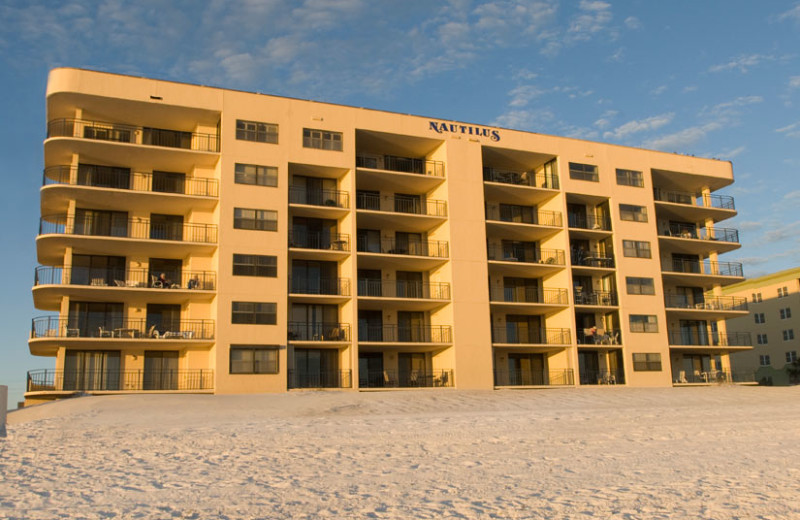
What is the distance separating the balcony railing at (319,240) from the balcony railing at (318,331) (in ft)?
14.8

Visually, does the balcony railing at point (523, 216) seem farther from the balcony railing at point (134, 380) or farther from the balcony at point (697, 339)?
the balcony railing at point (134, 380)

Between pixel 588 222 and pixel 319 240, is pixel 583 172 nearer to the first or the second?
pixel 588 222

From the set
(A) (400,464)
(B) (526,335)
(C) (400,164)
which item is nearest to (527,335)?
(B) (526,335)

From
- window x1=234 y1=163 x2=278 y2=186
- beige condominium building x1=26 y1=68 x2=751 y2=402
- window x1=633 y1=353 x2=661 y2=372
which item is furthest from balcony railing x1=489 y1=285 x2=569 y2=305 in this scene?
window x1=234 y1=163 x2=278 y2=186

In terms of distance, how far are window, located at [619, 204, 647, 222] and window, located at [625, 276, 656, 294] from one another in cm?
437

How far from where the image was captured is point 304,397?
3703 centimetres

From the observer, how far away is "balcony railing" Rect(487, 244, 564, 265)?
164 ft

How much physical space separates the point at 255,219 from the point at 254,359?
7899mm

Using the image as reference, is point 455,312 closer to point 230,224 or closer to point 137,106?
point 230,224

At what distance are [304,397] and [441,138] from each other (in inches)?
775

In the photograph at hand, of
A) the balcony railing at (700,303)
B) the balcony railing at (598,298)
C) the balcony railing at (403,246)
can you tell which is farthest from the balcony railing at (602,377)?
the balcony railing at (403,246)

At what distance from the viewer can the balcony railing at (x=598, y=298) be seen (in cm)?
5106

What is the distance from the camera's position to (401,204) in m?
49.0

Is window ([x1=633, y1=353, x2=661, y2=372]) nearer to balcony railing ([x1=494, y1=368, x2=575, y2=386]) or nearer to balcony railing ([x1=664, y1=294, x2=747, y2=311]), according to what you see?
balcony railing ([x1=494, y1=368, x2=575, y2=386])
